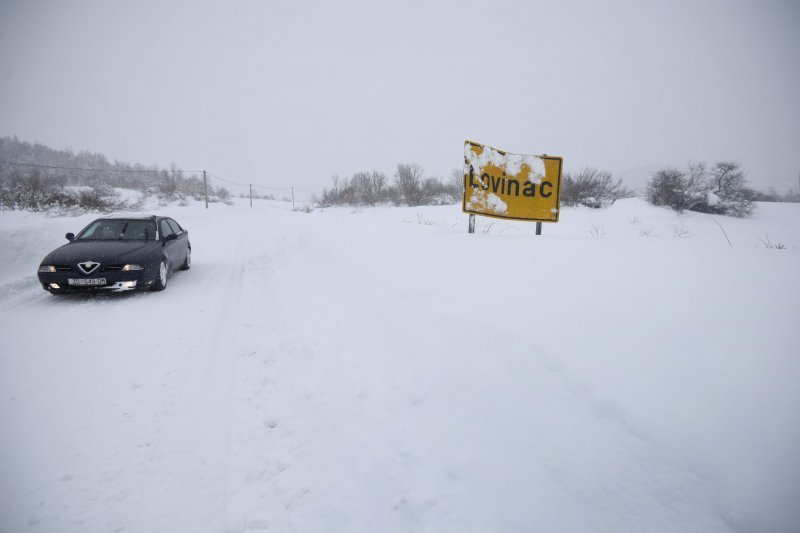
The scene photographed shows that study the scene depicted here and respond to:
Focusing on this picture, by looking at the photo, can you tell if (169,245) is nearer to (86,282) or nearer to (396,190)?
(86,282)

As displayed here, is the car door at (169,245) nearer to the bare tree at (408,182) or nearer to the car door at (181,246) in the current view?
the car door at (181,246)

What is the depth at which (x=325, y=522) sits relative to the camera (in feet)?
6.54

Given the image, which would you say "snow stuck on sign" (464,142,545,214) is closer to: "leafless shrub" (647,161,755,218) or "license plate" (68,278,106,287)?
"license plate" (68,278,106,287)

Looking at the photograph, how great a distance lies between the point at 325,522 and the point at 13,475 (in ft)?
7.83

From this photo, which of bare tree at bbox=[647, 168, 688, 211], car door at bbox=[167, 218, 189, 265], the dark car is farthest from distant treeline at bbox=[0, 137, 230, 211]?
bare tree at bbox=[647, 168, 688, 211]

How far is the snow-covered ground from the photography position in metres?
1.71

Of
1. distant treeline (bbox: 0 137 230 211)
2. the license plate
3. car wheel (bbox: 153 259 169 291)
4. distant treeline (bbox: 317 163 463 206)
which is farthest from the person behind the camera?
distant treeline (bbox: 317 163 463 206)

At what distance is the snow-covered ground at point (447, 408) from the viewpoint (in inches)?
67.2

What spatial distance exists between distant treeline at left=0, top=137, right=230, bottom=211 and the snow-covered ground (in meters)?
19.1

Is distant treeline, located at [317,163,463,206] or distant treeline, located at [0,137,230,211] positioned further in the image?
distant treeline, located at [317,163,463,206]

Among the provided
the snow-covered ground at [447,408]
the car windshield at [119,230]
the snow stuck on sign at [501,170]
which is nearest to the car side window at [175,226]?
the car windshield at [119,230]

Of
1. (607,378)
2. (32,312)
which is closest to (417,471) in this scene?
(607,378)

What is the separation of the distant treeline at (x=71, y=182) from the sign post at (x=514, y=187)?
21806 millimetres

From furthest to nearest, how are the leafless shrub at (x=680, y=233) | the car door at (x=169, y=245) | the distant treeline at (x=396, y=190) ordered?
the distant treeline at (x=396, y=190)
the leafless shrub at (x=680, y=233)
the car door at (x=169, y=245)
